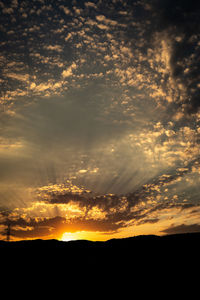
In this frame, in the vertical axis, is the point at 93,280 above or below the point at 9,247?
below

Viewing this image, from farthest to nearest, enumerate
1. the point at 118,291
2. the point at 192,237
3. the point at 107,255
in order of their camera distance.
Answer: the point at 192,237, the point at 107,255, the point at 118,291

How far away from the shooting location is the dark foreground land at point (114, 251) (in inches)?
834

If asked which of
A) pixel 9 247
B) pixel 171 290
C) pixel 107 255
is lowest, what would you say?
pixel 171 290

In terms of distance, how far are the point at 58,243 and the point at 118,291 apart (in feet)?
40.2

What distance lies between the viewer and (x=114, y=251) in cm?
2412

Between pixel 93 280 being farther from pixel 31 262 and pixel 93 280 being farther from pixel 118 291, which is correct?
pixel 31 262

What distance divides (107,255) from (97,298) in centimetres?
799

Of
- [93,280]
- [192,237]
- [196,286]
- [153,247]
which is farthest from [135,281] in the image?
[192,237]

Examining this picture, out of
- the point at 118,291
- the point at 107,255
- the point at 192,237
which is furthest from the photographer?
the point at 192,237

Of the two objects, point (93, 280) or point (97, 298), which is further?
point (93, 280)

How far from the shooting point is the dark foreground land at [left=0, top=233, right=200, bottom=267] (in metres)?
21.2

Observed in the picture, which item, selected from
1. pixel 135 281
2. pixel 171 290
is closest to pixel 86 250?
pixel 135 281

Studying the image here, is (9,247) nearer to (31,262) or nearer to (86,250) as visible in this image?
(31,262)

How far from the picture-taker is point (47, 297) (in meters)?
15.3
